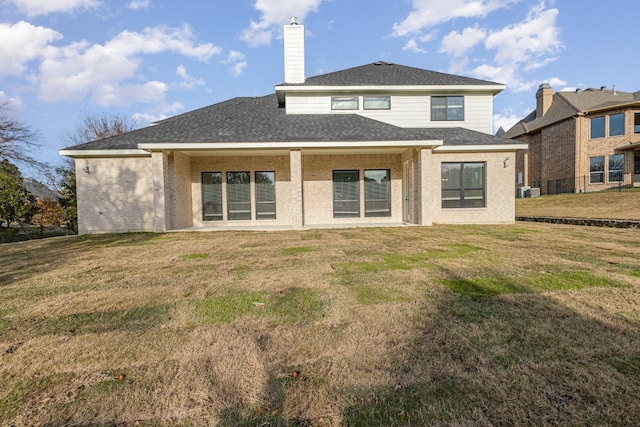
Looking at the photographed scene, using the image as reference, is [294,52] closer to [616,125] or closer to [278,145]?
[278,145]

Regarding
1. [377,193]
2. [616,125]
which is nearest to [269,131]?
[377,193]

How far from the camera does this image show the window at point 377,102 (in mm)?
14234

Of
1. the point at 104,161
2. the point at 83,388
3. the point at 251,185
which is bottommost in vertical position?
the point at 83,388

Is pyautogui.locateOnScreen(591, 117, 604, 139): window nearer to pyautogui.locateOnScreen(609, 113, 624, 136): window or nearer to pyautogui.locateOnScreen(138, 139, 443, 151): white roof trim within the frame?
pyautogui.locateOnScreen(609, 113, 624, 136): window

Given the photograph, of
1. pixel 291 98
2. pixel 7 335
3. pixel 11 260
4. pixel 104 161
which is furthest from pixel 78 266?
pixel 291 98

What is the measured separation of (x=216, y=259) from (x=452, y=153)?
10210 mm

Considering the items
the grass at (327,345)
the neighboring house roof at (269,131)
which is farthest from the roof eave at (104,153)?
the grass at (327,345)

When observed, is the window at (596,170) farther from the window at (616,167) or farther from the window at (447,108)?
the window at (447,108)

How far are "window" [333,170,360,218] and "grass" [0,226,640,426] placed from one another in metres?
8.32

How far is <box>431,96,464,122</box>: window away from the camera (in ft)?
47.0

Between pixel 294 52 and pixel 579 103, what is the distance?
2362 cm

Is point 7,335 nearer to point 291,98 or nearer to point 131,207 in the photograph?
point 131,207

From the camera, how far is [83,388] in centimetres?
200

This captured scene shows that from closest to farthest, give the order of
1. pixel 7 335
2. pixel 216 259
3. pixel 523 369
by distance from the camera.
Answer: pixel 523 369, pixel 7 335, pixel 216 259
